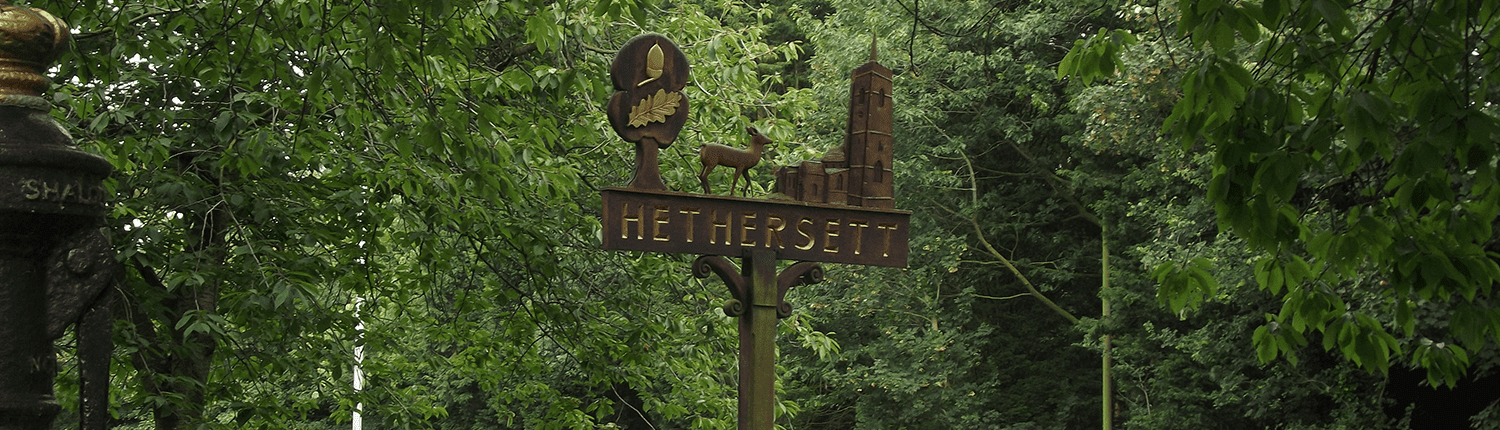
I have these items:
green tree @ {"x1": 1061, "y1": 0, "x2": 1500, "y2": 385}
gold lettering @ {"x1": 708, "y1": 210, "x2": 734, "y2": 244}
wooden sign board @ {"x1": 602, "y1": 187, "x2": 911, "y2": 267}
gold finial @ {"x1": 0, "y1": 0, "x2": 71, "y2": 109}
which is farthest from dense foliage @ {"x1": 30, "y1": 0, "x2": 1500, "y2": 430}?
gold finial @ {"x1": 0, "y1": 0, "x2": 71, "y2": 109}

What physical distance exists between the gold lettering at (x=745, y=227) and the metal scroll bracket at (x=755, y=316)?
1.2 inches

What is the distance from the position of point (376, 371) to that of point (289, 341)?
0.74 m

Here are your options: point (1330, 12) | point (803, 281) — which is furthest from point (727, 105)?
point (1330, 12)

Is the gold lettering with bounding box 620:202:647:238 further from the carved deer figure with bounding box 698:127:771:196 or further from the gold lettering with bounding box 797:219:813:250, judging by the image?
the gold lettering with bounding box 797:219:813:250

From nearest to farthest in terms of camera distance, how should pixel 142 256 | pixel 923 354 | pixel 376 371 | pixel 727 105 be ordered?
pixel 142 256 < pixel 376 371 < pixel 727 105 < pixel 923 354

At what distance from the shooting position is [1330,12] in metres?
3.65

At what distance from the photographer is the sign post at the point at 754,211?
12.9 feet

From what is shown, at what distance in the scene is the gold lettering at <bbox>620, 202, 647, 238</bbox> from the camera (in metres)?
3.87

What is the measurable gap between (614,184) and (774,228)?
13.8 feet

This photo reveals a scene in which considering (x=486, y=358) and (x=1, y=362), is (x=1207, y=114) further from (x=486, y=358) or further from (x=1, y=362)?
(x=486, y=358)

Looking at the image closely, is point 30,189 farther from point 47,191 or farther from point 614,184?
point 614,184

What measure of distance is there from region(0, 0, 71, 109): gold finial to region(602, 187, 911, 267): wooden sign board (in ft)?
4.78

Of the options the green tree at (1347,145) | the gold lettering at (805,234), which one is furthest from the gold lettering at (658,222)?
the green tree at (1347,145)

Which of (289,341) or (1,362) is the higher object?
(289,341)
